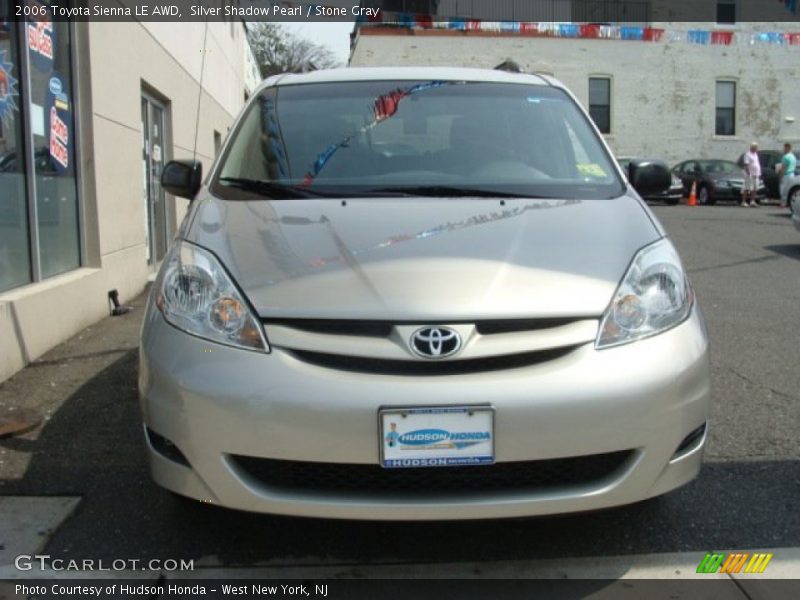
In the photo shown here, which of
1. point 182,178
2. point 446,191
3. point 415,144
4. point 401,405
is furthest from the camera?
point 182,178

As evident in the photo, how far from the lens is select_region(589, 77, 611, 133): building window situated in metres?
29.0

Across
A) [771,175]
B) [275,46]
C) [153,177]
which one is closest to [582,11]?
[771,175]

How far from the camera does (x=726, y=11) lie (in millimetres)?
30359

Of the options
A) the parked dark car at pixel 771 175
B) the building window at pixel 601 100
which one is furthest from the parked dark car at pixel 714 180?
the building window at pixel 601 100

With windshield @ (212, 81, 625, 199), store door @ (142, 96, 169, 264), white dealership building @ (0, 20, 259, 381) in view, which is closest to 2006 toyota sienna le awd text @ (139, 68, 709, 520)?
windshield @ (212, 81, 625, 199)

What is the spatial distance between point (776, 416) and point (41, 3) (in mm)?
5636

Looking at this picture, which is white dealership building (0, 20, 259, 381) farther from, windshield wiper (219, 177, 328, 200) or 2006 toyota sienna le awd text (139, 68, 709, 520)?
2006 toyota sienna le awd text (139, 68, 709, 520)

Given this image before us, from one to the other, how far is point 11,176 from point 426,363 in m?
4.15

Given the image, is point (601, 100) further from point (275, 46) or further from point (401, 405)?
point (401, 405)

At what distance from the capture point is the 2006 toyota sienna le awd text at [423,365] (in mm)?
2406

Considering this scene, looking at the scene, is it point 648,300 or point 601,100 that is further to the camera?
point 601,100

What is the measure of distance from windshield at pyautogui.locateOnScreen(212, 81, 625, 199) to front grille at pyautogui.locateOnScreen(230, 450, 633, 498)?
1.24 metres

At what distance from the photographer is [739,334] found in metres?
6.26

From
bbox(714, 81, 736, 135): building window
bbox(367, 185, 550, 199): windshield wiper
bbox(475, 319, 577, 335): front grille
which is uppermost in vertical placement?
bbox(714, 81, 736, 135): building window
